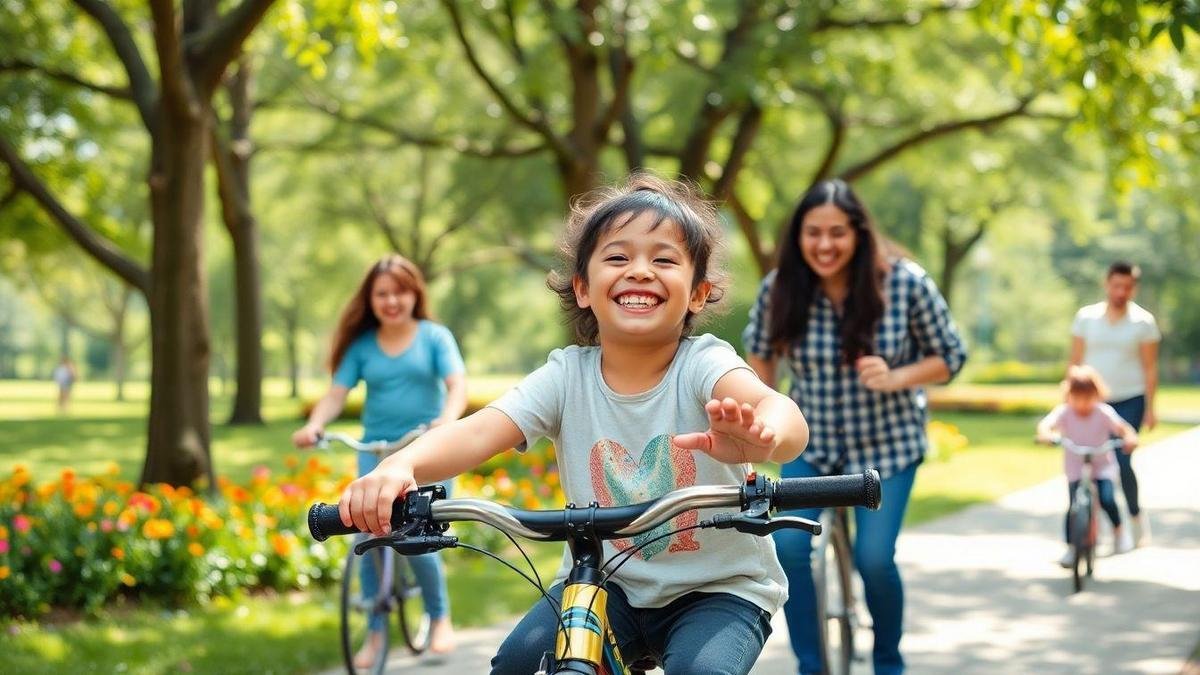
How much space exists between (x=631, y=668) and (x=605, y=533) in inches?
28.8

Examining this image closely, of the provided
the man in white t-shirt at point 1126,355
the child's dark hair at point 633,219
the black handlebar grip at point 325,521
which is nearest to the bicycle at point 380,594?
the child's dark hair at point 633,219

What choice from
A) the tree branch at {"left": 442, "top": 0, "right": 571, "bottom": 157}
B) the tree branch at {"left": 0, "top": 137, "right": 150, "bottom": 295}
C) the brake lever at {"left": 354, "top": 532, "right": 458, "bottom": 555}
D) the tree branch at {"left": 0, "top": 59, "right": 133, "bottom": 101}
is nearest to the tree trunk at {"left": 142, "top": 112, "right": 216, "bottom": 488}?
the tree branch at {"left": 0, "top": 137, "right": 150, "bottom": 295}

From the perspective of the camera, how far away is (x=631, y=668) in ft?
10.3

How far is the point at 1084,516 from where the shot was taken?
8.40 m

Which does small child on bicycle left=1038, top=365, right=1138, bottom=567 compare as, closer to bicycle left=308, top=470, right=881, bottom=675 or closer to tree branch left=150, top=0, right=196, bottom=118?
tree branch left=150, top=0, right=196, bottom=118

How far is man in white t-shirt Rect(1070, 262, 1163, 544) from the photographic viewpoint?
9578 millimetres

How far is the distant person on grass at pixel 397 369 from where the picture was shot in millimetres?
6645

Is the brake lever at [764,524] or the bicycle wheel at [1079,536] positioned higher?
the brake lever at [764,524]

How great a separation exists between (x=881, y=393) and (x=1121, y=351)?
5206 mm

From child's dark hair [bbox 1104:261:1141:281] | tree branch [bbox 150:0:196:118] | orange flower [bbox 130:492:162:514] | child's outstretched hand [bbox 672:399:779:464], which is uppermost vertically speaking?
tree branch [bbox 150:0:196:118]

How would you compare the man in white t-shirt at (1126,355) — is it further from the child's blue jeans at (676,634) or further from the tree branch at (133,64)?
the child's blue jeans at (676,634)

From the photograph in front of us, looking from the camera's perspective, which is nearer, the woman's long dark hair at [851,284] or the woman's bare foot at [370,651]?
the woman's long dark hair at [851,284]

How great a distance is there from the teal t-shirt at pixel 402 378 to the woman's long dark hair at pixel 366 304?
2.3 inches

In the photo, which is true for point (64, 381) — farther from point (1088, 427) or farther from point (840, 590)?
point (840, 590)
